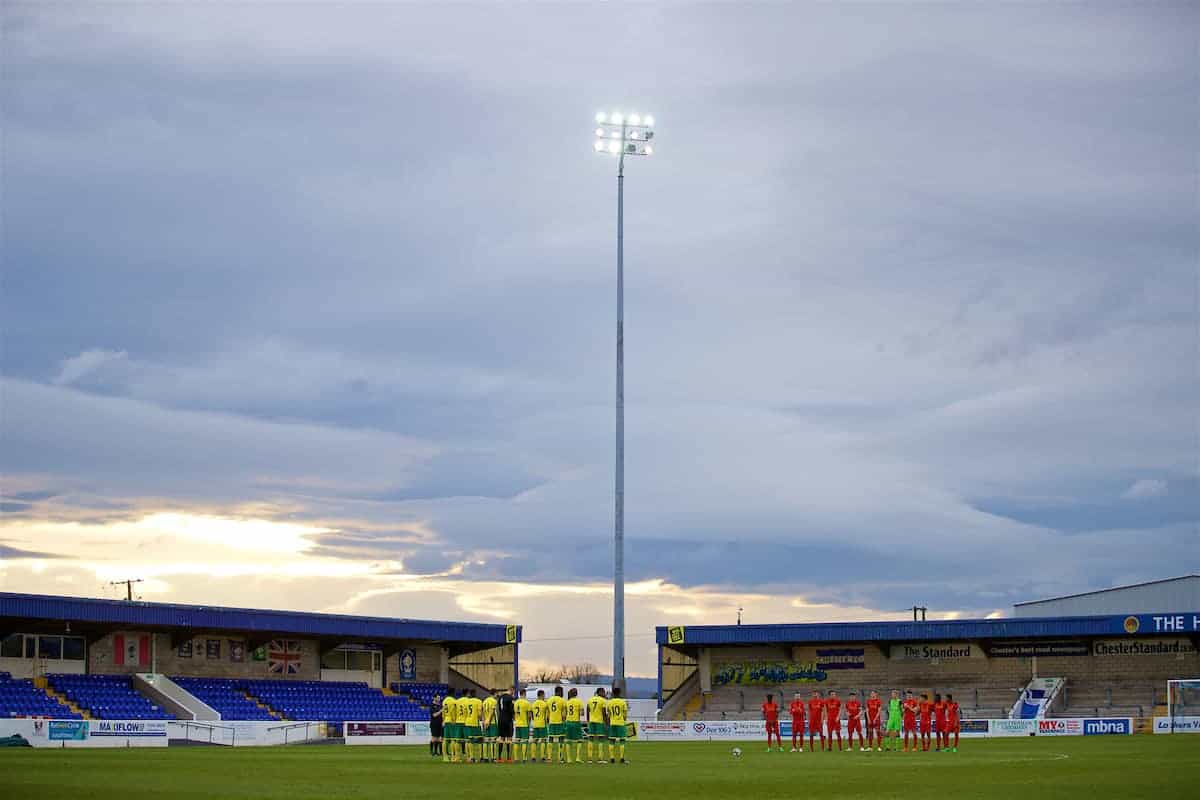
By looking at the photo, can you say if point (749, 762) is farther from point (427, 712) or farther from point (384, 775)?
point (427, 712)

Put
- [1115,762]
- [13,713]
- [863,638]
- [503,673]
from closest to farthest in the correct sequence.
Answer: [1115,762] < [13,713] < [863,638] < [503,673]

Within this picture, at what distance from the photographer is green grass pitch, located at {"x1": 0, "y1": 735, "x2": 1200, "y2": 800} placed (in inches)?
891

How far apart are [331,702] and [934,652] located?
33.3m

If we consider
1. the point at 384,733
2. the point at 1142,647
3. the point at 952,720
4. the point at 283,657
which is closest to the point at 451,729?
the point at 952,720

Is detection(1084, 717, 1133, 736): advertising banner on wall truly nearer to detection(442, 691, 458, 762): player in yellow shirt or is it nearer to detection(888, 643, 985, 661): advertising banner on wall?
detection(888, 643, 985, 661): advertising banner on wall

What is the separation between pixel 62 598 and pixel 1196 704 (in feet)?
165

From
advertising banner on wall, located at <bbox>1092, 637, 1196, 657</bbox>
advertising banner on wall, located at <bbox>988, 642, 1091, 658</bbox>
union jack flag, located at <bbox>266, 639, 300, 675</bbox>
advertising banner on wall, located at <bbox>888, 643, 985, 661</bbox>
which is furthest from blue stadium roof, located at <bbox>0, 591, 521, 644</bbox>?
advertising banner on wall, located at <bbox>1092, 637, 1196, 657</bbox>

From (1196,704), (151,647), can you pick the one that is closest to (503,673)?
(151,647)

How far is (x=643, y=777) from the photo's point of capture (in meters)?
28.3

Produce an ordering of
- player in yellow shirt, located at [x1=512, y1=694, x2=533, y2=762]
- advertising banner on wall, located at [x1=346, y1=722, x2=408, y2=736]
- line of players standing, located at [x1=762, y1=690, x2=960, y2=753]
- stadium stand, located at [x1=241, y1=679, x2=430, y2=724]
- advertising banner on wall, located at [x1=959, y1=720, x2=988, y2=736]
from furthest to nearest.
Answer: stadium stand, located at [x1=241, y1=679, x2=430, y2=724], advertising banner on wall, located at [x1=959, y1=720, x2=988, y2=736], advertising banner on wall, located at [x1=346, y1=722, x2=408, y2=736], line of players standing, located at [x1=762, y1=690, x2=960, y2=753], player in yellow shirt, located at [x1=512, y1=694, x2=533, y2=762]

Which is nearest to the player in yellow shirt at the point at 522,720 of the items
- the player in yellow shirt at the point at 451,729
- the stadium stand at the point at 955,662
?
the player in yellow shirt at the point at 451,729

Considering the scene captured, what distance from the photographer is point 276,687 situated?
7081 centimetres

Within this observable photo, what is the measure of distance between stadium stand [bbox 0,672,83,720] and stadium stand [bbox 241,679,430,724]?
11.9 metres

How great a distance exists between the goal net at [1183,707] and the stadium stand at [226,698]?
40.9 metres
